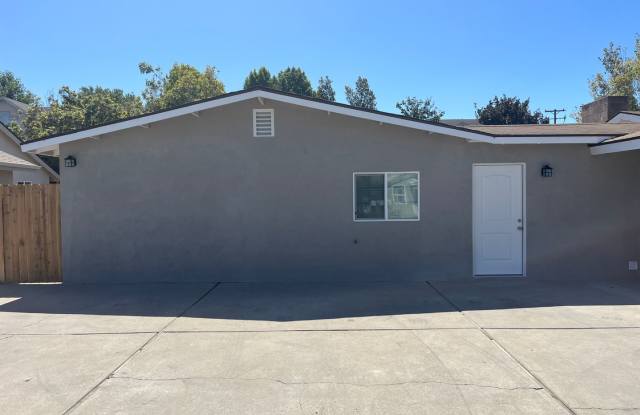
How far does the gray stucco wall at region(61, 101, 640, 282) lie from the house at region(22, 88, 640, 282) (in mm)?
20

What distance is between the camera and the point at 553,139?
871 cm

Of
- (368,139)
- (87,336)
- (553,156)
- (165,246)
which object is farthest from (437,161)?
(87,336)

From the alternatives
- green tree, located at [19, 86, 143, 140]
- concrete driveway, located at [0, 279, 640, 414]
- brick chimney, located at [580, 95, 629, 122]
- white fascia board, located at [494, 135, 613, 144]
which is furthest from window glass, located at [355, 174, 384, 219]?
green tree, located at [19, 86, 143, 140]

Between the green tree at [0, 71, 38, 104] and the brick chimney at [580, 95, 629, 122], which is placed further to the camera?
the green tree at [0, 71, 38, 104]

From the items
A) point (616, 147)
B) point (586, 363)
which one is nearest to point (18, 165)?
point (586, 363)

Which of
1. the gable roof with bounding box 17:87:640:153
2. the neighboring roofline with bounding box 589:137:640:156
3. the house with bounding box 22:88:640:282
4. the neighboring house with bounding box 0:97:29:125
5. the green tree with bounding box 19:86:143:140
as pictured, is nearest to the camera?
the neighboring roofline with bounding box 589:137:640:156

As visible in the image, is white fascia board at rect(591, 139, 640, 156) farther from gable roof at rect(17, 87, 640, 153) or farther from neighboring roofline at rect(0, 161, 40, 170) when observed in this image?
neighboring roofline at rect(0, 161, 40, 170)

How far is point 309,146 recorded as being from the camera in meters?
9.11

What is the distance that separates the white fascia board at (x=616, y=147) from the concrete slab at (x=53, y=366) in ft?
26.4

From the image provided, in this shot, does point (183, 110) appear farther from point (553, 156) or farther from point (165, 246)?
point (553, 156)

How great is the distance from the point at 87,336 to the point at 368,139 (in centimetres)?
578

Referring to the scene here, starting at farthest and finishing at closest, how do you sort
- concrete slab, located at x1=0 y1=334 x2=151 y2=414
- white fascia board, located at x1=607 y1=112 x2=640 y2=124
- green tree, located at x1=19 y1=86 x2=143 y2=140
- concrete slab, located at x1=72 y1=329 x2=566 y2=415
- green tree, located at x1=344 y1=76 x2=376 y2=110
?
green tree, located at x1=344 y1=76 x2=376 y2=110 < green tree, located at x1=19 y1=86 x2=143 y2=140 < white fascia board, located at x1=607 y1=112 x2=640 y2=124 < concrete slab, located at x1=0 y1=334 x2=151 y2=414 < concrete slab, located at x1=72 y1=329 x2=566 y2=415

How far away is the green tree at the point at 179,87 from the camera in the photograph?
37.4 m

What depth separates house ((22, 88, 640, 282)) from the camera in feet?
29.8
